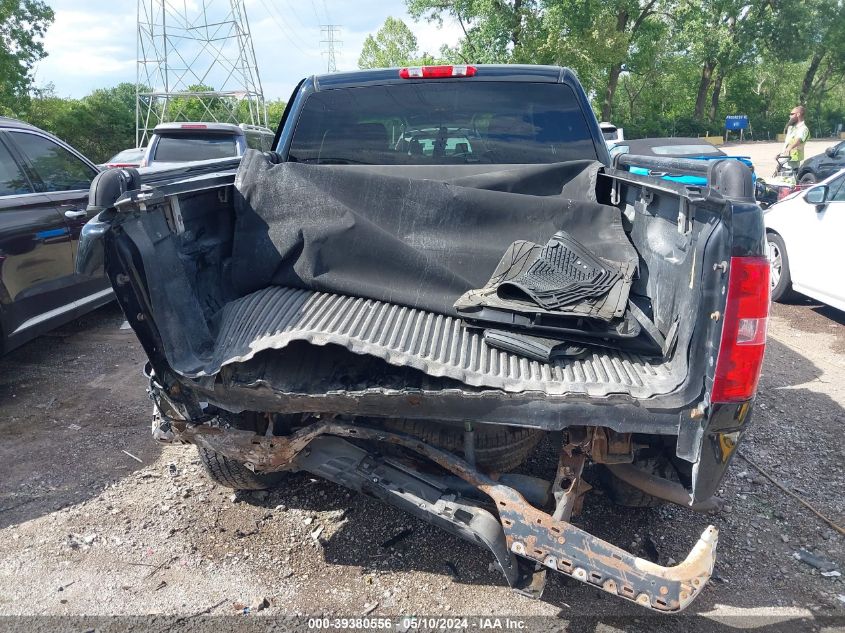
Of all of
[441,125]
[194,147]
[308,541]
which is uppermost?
[441,125]

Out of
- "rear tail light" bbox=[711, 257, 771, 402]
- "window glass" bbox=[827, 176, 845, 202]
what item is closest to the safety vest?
"window glass" bbox=[827, 176, 845, 202]

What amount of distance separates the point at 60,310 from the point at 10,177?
112 centimetres

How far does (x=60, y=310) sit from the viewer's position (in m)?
5.20

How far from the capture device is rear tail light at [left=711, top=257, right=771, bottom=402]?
206 centimetres

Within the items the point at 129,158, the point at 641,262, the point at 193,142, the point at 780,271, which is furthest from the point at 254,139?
the point at 641,262

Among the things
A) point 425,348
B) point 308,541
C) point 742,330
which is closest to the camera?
point 742,330

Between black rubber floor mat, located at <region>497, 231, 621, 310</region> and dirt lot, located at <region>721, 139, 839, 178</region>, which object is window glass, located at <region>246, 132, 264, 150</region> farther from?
dirt lot, located at <region>721, 139, 839, 178</region>

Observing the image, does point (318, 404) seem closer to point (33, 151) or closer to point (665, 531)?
point (665, 531)

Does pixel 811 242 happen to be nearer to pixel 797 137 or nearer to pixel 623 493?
pixel 623 493

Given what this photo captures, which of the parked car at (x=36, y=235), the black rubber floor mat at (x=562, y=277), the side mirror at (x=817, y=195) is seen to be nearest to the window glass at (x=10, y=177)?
the parked car at (x=36, y=235)

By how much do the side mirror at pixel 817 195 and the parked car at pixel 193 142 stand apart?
7265 millimetres

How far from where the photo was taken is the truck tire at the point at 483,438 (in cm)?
260

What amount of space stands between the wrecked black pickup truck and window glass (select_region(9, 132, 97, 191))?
3.04m

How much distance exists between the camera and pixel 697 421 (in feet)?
7.06
